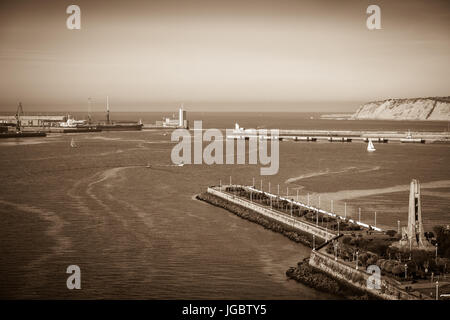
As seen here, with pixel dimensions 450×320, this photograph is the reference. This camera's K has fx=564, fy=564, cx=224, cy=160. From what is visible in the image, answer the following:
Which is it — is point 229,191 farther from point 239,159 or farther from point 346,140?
point 346,140

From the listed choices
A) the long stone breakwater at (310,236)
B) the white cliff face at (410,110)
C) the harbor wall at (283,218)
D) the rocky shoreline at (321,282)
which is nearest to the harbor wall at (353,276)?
the long stone breakwater at (310,236)

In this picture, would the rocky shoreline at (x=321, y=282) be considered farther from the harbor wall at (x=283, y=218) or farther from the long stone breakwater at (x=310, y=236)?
the harbor wall at (x=283, y=218)

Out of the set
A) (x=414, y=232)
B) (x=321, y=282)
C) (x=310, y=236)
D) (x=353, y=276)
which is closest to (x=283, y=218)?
(x=310, y=236)

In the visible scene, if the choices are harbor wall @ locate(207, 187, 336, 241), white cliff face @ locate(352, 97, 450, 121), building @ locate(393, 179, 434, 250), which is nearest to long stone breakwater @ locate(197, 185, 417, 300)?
harbor wall @ locate(207, 187, 336, 241)

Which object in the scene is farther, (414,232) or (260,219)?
(260,219)

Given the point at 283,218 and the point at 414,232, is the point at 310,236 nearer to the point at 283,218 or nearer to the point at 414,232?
the point at 283,218
